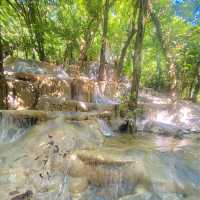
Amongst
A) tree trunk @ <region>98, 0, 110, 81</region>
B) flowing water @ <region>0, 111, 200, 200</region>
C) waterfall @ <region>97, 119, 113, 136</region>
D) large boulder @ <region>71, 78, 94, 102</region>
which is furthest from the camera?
tree trunk @ <region>98, 0, 110, 81</region>

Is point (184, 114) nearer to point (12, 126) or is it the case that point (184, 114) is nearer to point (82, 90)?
point (82, 90)

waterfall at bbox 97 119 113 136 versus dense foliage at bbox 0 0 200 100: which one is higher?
dense foliage at bbox 0 0 200 100

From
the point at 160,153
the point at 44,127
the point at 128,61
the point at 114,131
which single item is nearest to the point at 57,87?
the point at 114,131

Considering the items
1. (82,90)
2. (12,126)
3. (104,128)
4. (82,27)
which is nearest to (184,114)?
(104,128)

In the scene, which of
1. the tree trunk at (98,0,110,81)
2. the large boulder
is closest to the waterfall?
the large boulder

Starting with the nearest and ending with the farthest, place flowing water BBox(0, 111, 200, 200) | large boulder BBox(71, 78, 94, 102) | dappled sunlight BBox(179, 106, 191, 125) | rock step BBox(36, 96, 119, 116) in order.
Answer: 1. flowing water BBox(0, 111, 200, 200)
2. rock step BBox(36, 96, 119, 116)
3. dappled sunlight BBox(179, 106, 191, 125)
4. large boulder BBox(71, 78, 94, 102)

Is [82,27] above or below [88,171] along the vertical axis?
above

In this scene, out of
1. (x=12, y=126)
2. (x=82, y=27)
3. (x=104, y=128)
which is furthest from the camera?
(x=82, y=27)

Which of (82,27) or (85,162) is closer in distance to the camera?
(85,162)

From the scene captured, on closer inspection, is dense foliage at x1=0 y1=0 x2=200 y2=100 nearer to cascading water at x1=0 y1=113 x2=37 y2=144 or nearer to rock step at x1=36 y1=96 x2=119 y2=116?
rock step at x1=36 y1=96 x2=119 y2=116

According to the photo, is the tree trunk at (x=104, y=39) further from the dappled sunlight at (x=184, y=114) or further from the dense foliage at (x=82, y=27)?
the dappled sunlight at (x=184, y=114)

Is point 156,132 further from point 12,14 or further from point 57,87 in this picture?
point 12,14

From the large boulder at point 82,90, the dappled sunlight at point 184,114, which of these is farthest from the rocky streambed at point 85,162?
the large boulder at point 82,90

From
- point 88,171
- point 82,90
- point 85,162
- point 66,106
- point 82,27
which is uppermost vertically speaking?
point 82,27
